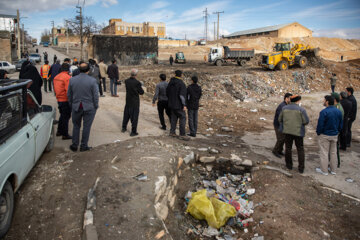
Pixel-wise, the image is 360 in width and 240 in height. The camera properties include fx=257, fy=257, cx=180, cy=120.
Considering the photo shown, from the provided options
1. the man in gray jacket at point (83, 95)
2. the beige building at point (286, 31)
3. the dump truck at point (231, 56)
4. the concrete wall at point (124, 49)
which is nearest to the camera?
the man in gray jacket at point (83, 95)

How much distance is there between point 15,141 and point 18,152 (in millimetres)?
146

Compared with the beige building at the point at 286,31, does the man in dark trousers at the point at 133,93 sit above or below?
below

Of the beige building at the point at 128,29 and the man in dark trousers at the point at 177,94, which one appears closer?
the man in dark trousers at the point at 177,94

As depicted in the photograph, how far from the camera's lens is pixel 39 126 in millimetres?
4258

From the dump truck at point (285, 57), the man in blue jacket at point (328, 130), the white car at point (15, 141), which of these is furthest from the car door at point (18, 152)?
the dump truck at point (285, 57)

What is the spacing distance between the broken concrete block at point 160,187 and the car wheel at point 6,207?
1899 millimetres

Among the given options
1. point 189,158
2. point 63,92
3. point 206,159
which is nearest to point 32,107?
point 63,92

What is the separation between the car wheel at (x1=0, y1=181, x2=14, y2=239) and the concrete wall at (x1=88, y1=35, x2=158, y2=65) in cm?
2998

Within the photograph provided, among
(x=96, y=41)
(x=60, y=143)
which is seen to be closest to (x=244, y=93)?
(x=60, y=143)

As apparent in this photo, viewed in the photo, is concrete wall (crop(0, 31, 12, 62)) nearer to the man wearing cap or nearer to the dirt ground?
the dirt ground

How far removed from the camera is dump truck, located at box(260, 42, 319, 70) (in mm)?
20734

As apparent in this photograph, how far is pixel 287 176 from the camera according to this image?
18.2ft

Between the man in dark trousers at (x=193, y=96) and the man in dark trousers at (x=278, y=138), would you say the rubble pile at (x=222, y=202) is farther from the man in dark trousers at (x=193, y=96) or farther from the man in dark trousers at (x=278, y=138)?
the man in dark trousers at (x=193, y=96)

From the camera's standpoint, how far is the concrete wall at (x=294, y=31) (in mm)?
61278
